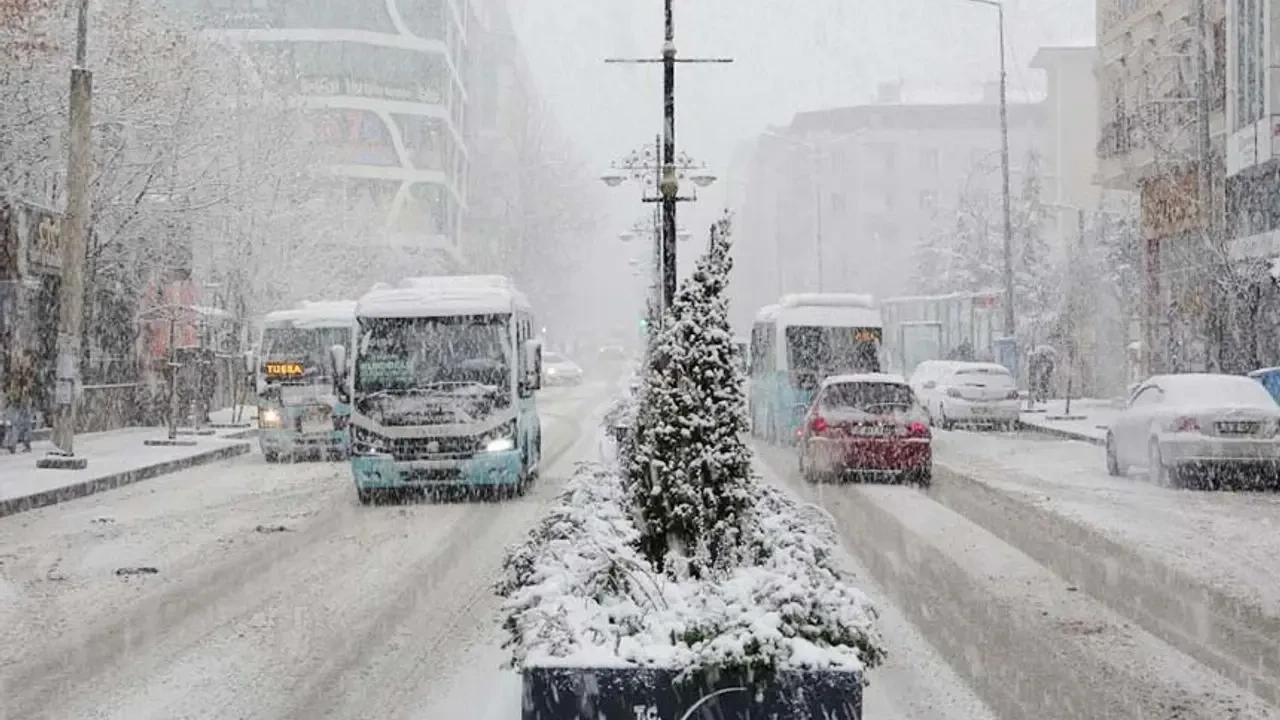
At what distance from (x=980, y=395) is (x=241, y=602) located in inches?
1010

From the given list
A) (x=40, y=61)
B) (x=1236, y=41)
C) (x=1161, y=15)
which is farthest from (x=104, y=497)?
(x=1161, y=15)

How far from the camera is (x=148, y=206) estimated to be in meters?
30.9

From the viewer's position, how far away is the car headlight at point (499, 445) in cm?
1750

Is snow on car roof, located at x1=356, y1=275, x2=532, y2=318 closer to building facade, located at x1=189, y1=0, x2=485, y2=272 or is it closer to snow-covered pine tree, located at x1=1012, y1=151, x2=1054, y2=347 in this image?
snow-covered pine tree, located at x1=1012, y1=151, x2=1054, y2=347

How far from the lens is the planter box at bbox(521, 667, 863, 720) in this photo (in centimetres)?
502

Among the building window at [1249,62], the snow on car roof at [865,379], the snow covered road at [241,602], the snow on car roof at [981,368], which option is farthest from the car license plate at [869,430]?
the snow on car roof at [981,368]

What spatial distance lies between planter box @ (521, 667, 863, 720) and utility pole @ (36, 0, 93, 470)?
18005 millimetres

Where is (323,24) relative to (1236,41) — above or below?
above

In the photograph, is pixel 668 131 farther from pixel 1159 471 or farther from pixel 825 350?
pixel 825 350

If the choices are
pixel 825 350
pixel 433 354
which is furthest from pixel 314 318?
pixel 825 350

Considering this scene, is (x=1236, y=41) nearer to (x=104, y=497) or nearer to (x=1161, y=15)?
(x=1161, y=15)

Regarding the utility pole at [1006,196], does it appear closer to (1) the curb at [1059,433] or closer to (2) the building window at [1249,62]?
(1) the curb at [1059,433]

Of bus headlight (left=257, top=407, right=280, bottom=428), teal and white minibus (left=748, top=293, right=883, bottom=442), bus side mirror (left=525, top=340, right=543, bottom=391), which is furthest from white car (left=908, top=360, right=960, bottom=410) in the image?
bus side mirror (left=525, top=340, right=543, bottom=391)

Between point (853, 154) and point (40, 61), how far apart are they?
85567 millimetres
